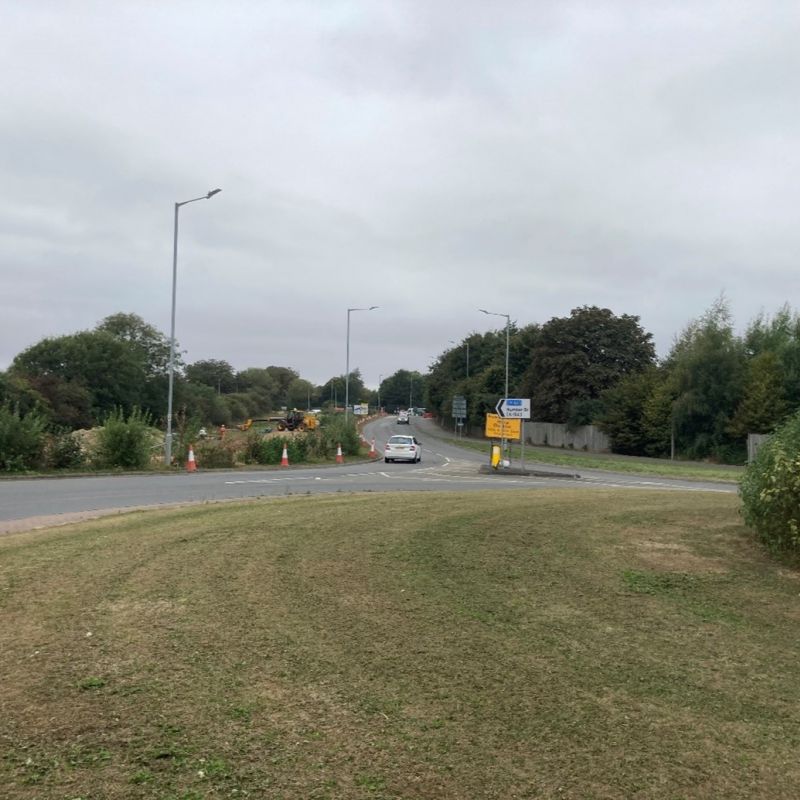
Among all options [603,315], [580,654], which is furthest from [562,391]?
[580,654]

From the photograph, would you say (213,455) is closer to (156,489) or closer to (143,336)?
(156,489)

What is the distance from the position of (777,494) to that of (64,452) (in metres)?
21.4

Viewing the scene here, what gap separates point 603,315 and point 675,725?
65.2m

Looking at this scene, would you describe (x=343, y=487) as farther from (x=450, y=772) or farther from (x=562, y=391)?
(x=562, y=391)

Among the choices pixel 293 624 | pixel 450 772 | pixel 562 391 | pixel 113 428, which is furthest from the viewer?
pixel 562 391

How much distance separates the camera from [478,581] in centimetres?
660

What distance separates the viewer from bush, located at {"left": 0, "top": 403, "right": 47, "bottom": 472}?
21.9m

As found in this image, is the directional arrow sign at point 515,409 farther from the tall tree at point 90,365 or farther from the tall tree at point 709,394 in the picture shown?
the tall tree at point 90,365

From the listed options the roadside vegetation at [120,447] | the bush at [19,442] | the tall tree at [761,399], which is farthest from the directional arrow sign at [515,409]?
the tall tree at [761,399]

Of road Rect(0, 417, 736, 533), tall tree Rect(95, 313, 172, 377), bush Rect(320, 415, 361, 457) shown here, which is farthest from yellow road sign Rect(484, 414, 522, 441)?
tall tree Rect(95, 313, 172, 377)

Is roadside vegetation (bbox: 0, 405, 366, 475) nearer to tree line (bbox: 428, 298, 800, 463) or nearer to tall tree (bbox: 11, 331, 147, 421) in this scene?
tree line (bbox: 428, 298, 800, 463)

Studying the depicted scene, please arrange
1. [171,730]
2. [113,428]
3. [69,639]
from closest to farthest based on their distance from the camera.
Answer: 1. [171,730]
2. [69,639]
3. [113,428]

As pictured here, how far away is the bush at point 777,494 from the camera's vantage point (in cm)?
759

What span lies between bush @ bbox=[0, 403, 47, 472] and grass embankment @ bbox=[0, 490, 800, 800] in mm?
15280
